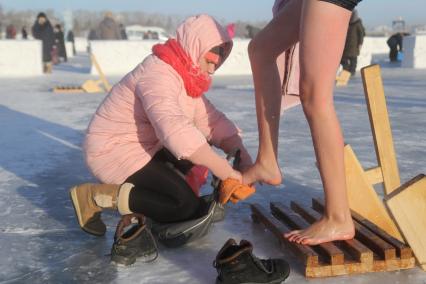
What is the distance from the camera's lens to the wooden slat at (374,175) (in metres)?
2.15

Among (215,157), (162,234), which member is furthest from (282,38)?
(162,234)

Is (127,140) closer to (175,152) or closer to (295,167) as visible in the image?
(175,152)

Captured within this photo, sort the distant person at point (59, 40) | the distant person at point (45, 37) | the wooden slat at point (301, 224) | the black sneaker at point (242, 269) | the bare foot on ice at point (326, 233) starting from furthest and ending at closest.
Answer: the distant person at point (59, 40) < the distant person at point (45, 37) < the bare foot on ice at point (326, 233) < the wooden slat at point (301, 224) < the black sneaker at point (242, 269)

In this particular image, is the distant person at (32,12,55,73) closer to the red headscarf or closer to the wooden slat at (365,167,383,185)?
the red headscarf

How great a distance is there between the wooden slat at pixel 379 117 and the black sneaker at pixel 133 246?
0.86 m

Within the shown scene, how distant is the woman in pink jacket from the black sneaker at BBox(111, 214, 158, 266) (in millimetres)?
217

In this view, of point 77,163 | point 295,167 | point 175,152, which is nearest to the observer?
point 175,152

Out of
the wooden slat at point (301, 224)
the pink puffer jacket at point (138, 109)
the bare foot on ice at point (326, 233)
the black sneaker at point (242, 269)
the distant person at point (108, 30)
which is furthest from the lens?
the distant person at point (108, 30)

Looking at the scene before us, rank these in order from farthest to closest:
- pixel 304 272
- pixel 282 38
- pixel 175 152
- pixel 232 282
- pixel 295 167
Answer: pixel 295 167, pixel 282 38, pixel 175 152, pixel 304 272, pixel 232 282

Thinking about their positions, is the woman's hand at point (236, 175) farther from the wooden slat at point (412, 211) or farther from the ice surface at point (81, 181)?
the wooden slat at point (412, 211)

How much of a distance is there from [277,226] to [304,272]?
284 mm

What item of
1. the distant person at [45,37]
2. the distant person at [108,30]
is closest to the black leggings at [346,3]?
the distant person at [45,37]

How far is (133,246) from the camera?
1947mm

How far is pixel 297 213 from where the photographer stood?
238 centimetres
